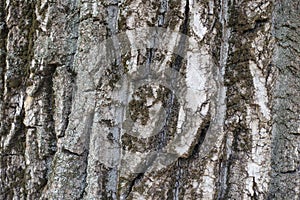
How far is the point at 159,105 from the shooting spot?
42.3 inches

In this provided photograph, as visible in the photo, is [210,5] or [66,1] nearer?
[210,5]

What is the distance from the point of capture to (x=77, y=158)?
1146 mm

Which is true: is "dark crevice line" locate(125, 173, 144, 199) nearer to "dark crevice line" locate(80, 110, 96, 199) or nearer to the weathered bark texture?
the weathered bark texture

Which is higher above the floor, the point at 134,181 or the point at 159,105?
the point at 159,105

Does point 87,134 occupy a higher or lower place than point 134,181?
higher

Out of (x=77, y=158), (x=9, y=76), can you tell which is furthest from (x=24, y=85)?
(x=77, y=158)

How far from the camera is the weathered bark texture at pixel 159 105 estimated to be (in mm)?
1074

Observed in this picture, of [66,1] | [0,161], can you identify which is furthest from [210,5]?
[0,161]

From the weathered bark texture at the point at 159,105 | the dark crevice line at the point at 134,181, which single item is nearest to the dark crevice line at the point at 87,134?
the weathered bark texture at the point at 159,105

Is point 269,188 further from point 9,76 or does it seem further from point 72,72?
point 9,76

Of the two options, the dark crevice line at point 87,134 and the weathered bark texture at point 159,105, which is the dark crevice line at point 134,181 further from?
the dark crevice line at point 87,134

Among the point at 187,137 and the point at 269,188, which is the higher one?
the point at 187,137

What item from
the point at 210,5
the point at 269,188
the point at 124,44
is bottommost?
the point at 269,188

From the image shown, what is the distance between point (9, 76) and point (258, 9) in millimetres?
739
